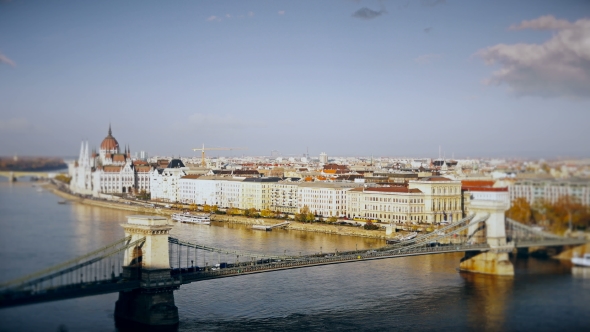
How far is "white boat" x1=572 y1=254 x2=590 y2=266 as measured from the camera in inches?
349

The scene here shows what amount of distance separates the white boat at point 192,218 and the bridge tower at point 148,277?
13.5 meters

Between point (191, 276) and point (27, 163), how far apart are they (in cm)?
263

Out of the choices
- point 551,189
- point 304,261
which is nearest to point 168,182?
point 304,261

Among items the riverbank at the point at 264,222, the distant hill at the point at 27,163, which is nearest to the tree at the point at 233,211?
the riverbank at the point at 264,222

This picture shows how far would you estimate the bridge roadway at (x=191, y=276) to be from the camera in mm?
8180

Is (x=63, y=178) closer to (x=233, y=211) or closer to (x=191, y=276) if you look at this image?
(x=191, y=276)

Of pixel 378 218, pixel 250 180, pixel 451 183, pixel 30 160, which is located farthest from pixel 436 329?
pixel 250 180

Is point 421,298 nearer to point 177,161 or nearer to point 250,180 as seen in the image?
point 250,180

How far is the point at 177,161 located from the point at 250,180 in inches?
213

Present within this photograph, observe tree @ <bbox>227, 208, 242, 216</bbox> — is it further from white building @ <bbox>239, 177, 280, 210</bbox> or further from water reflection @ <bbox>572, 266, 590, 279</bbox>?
water reflection @ <bbox>572, 266, 590, 279</bbox>

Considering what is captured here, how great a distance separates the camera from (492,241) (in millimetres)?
11516

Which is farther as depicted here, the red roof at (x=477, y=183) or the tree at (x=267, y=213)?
the tree at (x=267, y=213)

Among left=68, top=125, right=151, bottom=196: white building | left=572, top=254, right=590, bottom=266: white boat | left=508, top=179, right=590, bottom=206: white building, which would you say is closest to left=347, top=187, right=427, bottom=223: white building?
left=68, top=125, right=151, bottom=196: white building

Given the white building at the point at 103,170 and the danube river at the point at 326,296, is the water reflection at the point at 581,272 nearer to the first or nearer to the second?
the danube river at the point at 326,296
